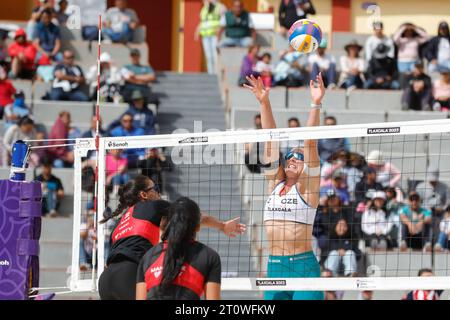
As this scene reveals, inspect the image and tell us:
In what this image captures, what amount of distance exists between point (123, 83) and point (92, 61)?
1.21 m

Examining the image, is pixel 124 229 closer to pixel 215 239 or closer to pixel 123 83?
pixel 215 239

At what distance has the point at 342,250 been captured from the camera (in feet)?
46.0

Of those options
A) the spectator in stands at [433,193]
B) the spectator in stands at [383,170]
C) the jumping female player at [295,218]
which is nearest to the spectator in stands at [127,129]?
the spectator in stands at [383,170]

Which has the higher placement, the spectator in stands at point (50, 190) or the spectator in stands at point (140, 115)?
the spectator in stands at point (140, 115)

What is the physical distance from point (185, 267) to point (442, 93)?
11765 millimetres

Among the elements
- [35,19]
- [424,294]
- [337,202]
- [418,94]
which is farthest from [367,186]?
[35,19]

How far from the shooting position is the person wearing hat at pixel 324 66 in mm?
18203

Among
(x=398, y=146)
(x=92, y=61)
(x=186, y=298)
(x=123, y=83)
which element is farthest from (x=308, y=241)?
(x=92, y=61)

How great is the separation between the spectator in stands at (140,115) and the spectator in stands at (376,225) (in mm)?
3867

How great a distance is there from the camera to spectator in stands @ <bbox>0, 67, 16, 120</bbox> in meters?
16.8

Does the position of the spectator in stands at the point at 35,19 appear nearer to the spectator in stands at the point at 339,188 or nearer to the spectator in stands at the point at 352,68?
the spectator in stands at the point at 352,68

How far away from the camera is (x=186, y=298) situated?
22.6ft

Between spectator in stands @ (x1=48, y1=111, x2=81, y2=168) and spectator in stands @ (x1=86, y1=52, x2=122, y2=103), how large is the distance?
3.72ft

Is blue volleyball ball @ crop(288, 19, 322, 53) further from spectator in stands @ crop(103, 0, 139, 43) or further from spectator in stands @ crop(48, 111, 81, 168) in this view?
spectator in stands @ crop(103, 0, 139, 43)
